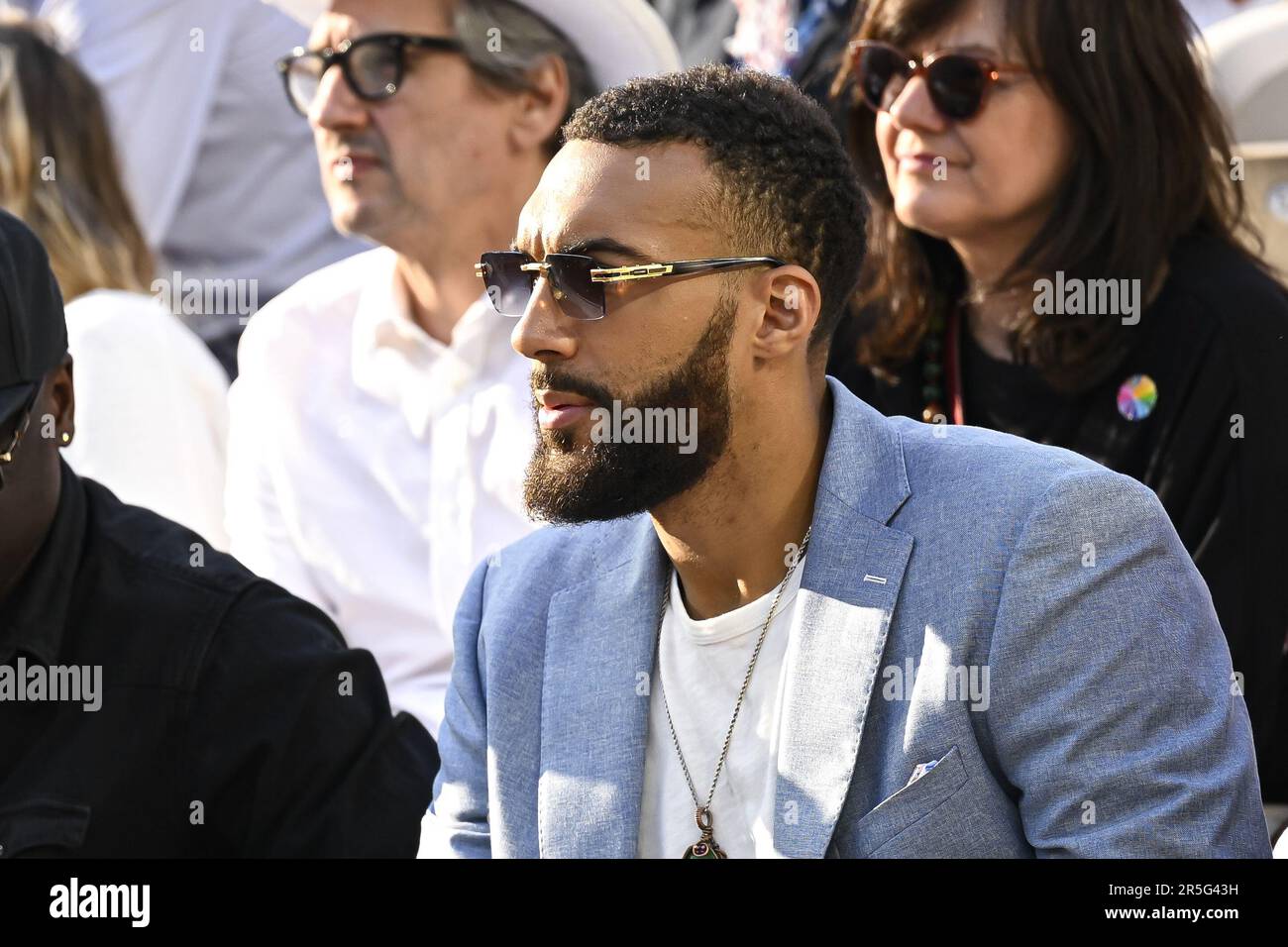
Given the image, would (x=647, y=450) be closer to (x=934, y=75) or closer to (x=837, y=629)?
(x=837, y=629)

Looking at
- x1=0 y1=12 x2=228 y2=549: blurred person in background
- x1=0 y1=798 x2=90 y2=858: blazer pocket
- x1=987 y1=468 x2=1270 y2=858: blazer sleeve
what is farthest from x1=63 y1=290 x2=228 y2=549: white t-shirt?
x1=987 y1=468 x2=1270 y2=858: blazer sleeve

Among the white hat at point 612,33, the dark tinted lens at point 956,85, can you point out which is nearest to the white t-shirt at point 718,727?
the dark tinted lens at point 956,85

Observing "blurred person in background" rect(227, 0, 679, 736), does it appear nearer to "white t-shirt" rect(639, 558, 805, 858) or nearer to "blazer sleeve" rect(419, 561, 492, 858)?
"blazer sleeve" rect(419, 561, 492, 858)

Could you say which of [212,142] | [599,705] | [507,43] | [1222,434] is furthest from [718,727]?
[212,142]

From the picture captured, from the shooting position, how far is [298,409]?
4180 mm

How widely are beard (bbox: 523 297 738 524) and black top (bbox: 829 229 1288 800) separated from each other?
119cm

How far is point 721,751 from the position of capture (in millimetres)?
2617

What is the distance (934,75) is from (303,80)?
1445 mm

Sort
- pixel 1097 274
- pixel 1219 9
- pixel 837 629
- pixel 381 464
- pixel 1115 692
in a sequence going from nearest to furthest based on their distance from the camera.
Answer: pixel 1115 692 → pixel 837 629 → pixel 1097 274 → pixel 381 464 → pixel 1219 9

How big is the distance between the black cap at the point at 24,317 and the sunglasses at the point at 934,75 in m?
1.66

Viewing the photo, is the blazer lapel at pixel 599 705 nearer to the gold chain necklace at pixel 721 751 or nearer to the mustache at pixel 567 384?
the gold chain necklace at pixel 721 751

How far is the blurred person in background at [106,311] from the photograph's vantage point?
4.15 m
